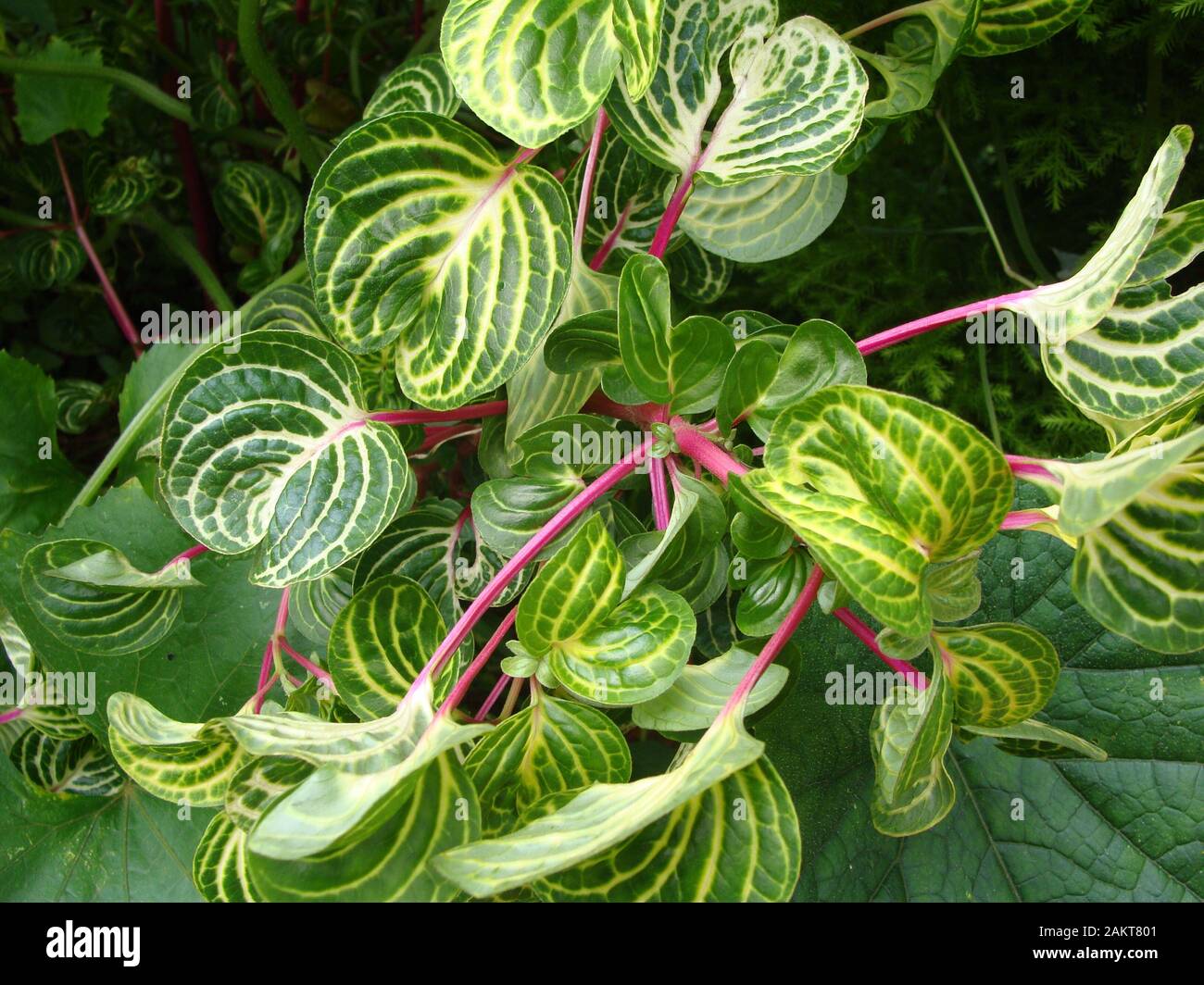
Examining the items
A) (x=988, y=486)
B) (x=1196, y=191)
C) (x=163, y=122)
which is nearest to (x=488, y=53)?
(x=988, y=486)

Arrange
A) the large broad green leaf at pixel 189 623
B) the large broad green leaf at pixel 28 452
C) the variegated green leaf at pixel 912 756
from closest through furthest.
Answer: the variegated green leaf at pixel 912 756 < the large broad green leaf at pixel 189 623 < the large broad green leaf at pixel 28 452

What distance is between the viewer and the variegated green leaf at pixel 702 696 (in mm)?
614

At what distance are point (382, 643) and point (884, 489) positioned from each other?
1.18ft

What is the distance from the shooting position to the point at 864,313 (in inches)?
41.4

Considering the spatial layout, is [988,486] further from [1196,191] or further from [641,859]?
[1196,191]

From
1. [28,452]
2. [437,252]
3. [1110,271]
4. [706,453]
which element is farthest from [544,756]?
[28,452]

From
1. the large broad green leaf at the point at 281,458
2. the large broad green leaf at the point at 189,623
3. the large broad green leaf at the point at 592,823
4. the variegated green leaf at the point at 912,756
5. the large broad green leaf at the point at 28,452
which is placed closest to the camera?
the large broad green leaf at the point at 592,823

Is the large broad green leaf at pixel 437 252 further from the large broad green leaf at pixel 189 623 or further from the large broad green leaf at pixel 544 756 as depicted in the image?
the large broad green leaf at pixel 189 623

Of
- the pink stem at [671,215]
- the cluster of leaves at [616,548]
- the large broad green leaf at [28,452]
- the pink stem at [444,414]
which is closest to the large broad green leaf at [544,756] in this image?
the cluster of leaves at [616,548]

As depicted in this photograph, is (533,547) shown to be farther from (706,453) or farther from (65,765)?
(65,765)

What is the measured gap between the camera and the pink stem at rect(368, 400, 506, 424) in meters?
0.75

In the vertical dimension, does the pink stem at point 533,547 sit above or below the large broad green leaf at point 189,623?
above

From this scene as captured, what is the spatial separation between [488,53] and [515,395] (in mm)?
247

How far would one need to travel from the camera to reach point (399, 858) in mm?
559
